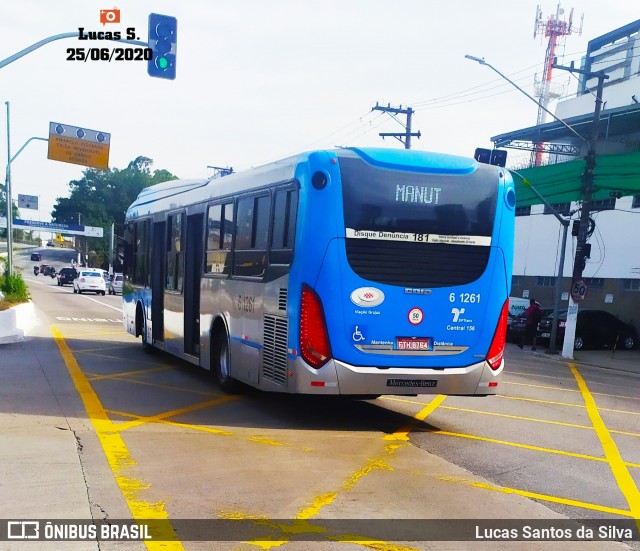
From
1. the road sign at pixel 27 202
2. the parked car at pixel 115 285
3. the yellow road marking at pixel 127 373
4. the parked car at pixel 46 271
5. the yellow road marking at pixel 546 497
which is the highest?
the road sign at pixel 27 202

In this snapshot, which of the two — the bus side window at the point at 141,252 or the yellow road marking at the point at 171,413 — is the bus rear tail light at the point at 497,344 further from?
the bus side window at the point at 141,252

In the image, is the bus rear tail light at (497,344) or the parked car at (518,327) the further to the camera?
the parked car at (518,327)

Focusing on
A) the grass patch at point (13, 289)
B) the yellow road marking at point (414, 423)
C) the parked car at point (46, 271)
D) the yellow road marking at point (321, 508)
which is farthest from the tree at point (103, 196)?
the yellow road marking at point (321, 508)

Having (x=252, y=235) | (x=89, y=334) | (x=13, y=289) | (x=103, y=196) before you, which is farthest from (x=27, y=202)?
(x=252, y=235)

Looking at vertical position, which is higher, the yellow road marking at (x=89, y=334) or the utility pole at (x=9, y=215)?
the utility pole at (x=9, y=215)

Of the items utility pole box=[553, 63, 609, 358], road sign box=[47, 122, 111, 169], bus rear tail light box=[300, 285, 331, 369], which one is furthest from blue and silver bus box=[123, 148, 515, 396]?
road sign box=[47, 122, 111, 169]

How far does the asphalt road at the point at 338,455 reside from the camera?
6.05 meters

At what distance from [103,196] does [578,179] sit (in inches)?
4244

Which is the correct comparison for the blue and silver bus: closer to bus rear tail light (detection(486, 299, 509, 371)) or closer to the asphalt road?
bus rear tail light (detection(486, 299, 509, 371))

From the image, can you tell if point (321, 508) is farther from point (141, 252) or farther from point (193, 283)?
point (141, 252)

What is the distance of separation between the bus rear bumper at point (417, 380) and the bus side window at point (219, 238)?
313 centimetres

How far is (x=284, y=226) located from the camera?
9328 millimetres

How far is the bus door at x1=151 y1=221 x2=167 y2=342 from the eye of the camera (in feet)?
48.9

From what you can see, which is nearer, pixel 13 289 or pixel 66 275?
pixel 13 289
